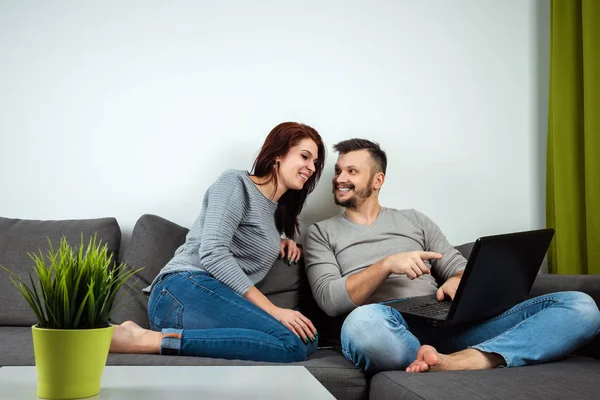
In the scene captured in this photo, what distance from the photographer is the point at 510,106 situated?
2.80 meters

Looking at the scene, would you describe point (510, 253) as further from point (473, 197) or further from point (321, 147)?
point (473, 197)

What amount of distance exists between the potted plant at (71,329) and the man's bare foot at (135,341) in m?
0.68

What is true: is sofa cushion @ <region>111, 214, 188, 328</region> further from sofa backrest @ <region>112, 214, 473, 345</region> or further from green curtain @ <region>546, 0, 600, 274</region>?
green curtain @ <region>546, 0, 600, 274</region>

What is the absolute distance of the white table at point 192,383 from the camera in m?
0.96

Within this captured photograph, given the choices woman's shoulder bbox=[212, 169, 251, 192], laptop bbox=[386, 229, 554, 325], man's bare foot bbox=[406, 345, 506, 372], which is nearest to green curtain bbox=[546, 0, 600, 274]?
laptop bbox=[386, 229, 554, 325]

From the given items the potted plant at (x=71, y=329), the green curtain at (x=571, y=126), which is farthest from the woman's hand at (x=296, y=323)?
the green curtain at (x=571, y=126)

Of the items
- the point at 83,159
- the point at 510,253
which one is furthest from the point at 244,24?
the point at 510,253

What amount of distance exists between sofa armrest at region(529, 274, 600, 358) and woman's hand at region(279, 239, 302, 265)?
33.1 inches

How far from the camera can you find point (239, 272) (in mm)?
1898

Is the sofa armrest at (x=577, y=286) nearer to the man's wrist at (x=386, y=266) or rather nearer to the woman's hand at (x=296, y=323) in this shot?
the man's wrist at (x=386, y=266)

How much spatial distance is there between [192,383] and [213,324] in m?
0.73

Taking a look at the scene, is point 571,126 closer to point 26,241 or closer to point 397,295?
point 397,295

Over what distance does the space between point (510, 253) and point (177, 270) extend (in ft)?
3.37

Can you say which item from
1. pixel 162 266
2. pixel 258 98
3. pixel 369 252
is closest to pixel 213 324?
pixel 162 266
